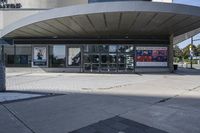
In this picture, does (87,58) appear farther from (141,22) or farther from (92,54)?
(141,22)

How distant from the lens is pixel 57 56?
3288cm

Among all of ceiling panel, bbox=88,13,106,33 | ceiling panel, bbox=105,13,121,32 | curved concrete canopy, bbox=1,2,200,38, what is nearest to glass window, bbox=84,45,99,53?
curved concrete canopy, bbox=1,2,200,38

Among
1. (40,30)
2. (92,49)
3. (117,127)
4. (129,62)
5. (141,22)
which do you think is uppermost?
(141,22)

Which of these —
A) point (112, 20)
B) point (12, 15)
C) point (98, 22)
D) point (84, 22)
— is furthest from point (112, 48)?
point (12, 15)

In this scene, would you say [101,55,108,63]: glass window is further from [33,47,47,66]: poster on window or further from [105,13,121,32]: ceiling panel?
[33,47,47,66]: poster on window

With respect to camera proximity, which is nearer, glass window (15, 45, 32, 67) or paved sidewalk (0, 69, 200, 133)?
paved sidewalk (0, 69, 200, 133)

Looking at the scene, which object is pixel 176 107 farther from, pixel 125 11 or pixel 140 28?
pixel 140 28

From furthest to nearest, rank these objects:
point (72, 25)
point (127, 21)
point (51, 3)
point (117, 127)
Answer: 1. point (51, 3)
2. point (72, 25)
3. point (127, 21)
4. point (117, 127)

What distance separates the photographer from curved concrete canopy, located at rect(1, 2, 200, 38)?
20.5m

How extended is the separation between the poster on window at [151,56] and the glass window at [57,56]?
747 cm

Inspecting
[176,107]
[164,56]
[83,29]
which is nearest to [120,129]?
[176,107]

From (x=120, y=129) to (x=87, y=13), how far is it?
1453 cm

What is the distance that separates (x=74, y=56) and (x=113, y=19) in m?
10.5

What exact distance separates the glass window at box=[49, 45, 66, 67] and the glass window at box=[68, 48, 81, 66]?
0.61 metres
